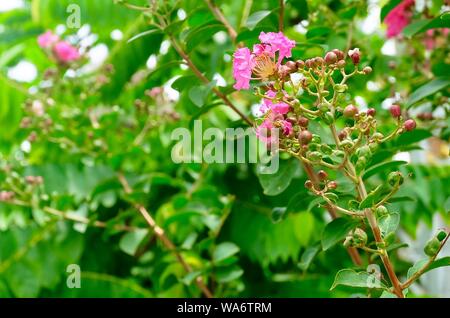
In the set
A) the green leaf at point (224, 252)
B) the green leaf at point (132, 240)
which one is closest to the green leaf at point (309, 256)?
the green leaf at point (224, 252)

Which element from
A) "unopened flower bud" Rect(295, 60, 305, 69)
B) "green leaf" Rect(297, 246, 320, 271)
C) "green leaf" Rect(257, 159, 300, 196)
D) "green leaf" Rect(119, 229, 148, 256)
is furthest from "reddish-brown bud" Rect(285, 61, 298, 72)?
"green leaf" Rect(119, 229, 148, 256)

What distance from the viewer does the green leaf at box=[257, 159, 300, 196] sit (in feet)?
3.76

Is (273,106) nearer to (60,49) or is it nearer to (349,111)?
(349,111)

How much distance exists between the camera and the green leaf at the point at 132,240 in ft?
5.07

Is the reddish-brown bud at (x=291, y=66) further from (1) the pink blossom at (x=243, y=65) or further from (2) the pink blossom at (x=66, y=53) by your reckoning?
(2) the pink blossom at (x=66, y=53)

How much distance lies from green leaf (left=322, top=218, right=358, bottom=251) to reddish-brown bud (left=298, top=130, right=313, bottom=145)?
23cm

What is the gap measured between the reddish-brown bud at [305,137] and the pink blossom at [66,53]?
3.99 ft

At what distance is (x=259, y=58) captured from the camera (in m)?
0.88

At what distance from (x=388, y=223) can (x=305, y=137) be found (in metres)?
0.18

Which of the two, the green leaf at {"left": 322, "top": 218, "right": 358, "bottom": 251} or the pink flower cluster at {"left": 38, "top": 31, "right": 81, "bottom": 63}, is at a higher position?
the pink flower cluster at {"left": 38, "top": 31, "right": 81, "bottom": 63}

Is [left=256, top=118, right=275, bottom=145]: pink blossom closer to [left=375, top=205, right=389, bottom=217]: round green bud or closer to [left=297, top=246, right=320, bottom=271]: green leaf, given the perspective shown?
[left=375, top=205, right=389, bottom=217]: round green bud
